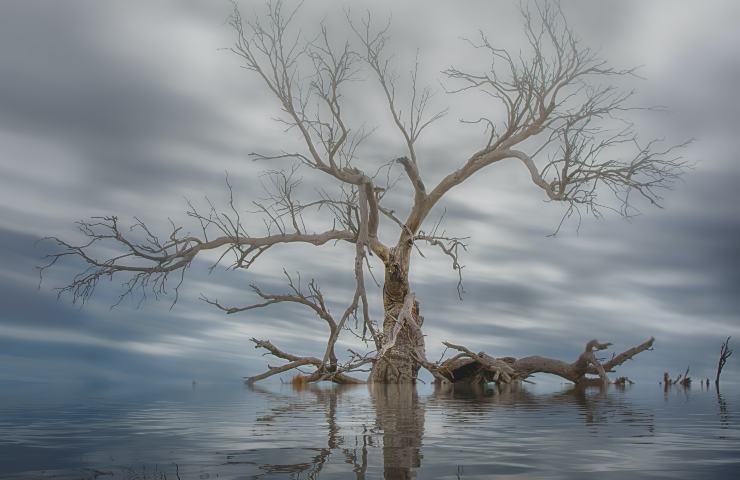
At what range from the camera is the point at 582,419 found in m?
7.32

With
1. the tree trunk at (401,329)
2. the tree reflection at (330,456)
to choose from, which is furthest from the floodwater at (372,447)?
the tree trunk at (401,329)

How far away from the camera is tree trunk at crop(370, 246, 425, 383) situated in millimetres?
19359

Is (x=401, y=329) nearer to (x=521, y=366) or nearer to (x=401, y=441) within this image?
(x=521, y=366)

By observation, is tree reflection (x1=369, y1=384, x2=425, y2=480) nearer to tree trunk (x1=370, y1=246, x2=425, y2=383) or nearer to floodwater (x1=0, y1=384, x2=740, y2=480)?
floodwater (x1=0, y1=384, x2=740, y2=480)

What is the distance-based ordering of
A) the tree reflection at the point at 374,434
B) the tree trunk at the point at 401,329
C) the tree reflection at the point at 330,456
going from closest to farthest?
the tree reflection at the point at 330,456 → the tree reflection at the point at 374,434 → the tree trunk at the point at 401,329

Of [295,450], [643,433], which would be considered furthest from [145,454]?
[643,433]

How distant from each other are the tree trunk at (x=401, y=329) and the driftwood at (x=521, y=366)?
92 centimetres

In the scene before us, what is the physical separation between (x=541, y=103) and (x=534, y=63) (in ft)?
3.76

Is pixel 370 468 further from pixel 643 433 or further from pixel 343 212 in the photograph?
pixel 343 212

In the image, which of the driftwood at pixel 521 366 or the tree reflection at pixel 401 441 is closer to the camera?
the tree reflection at pixel 401 441

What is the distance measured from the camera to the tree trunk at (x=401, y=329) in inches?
762

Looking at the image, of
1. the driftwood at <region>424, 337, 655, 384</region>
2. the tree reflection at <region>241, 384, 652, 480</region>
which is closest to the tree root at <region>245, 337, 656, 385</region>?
the driftwood at <region>424, 337, 655, 384</region>

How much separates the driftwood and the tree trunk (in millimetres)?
921

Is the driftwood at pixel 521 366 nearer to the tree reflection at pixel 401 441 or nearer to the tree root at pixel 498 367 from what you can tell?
the tree root at pixel 498 367
